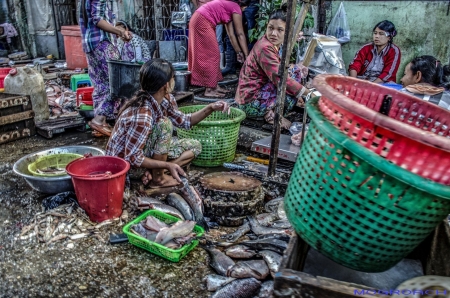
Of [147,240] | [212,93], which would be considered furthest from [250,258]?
[212,93]

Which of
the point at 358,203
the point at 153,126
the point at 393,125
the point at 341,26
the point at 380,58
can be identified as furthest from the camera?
the point at 341,26

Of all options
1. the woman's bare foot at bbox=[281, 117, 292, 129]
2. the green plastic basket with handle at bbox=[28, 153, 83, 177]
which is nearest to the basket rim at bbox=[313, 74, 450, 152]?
the green plastic basket with handle at bbox=[28, 153, 83, 177]

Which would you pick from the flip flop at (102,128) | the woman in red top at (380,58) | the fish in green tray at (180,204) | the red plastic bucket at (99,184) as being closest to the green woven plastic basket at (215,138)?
the fish in green tray at (180,204)

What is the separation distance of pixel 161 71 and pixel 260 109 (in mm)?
2333

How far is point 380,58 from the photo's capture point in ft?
22.4

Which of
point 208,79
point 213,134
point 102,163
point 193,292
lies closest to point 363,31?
point 208,79

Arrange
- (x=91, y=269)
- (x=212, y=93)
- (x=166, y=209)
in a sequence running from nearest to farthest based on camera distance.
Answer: (x=91, y=269)
(x=166, y=209)
(x=212, y=93)

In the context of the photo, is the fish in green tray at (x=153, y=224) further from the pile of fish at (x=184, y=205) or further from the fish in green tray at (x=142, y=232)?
the pile of fish at (x=184, y=205)

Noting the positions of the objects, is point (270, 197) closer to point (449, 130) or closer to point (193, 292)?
point (193, 292)

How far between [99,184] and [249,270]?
139 cm

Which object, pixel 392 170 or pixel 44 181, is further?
pixel 44 181

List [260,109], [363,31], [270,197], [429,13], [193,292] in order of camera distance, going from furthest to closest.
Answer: [363,31] → [429,13] → [260,109] → [270,197] → [193,292]

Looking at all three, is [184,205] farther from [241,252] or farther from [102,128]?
[102,128]

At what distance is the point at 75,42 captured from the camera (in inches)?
424
